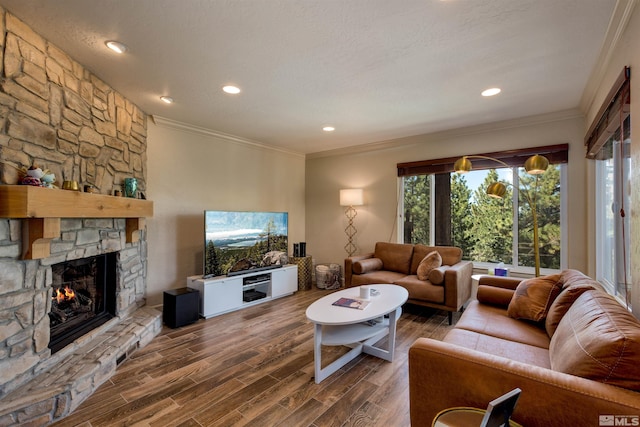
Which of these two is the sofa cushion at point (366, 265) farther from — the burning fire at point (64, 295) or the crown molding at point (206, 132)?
the burning fire at point (64, 295)

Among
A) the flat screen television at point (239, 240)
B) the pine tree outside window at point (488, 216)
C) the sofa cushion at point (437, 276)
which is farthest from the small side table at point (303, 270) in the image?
the sofa cushion at point (437, 276)

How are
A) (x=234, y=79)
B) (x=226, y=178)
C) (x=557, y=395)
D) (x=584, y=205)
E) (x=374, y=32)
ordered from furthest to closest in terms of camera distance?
(x=226, y=178)
(x=584, y=205)
(x=234, y=79)
(x=374, y=32)
(x=557, y=395)

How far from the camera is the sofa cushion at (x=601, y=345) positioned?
104 centimetres

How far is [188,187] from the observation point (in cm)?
391

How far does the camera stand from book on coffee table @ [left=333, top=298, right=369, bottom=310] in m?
2.44

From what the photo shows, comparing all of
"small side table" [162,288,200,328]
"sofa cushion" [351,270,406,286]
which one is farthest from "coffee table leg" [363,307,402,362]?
"small side table" [162,288,200,328]

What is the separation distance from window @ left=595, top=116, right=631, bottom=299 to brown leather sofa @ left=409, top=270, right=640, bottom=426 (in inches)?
21.9

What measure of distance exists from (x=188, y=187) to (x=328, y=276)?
260 centimetres

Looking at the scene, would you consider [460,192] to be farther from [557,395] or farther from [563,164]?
[557,395]

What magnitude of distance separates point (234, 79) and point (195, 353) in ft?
8.21

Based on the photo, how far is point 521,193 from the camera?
144 inches

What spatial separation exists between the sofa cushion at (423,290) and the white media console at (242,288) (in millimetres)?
1717

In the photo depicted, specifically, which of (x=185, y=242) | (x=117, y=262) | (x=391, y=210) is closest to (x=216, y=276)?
(x=185, y=242)

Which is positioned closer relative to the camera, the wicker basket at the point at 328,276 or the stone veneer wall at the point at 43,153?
the stone veneer wall at the point at 43,153
